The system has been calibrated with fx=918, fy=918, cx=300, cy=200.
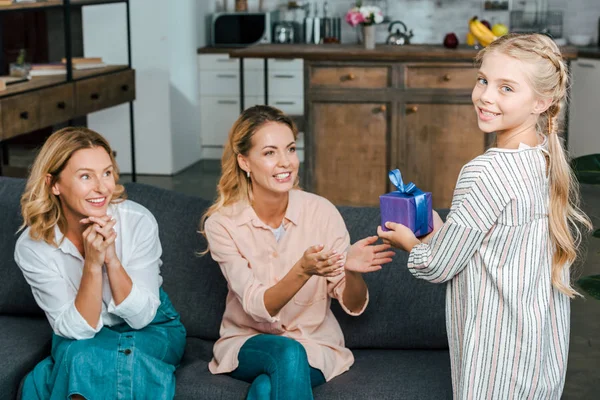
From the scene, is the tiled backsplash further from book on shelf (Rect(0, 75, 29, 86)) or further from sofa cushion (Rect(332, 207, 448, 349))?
sofa cushion (Rect(332, 207, 448, 349))

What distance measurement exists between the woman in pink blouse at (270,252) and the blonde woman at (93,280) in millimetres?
169

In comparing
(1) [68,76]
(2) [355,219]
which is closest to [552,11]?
(1) [68,76]

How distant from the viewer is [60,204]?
93.8 inches

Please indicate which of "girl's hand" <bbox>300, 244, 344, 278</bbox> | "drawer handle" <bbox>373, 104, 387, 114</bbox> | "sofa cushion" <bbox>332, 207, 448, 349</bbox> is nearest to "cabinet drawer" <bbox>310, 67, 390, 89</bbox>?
"drawer handle" <bbox>373, 104, 387, 114</bbox>

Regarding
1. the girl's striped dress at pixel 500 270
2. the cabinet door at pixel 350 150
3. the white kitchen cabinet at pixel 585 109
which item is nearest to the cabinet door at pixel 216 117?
the cabinet door at pixel 350 150

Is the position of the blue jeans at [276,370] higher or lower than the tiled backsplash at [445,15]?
lower

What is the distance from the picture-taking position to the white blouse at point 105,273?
226cm

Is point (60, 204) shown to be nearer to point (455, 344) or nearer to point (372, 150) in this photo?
point (455, 344)

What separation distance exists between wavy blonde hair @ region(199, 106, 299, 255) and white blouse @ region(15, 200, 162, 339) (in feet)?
0.55

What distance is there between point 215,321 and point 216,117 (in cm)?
485

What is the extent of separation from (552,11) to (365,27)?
2330 millimetres

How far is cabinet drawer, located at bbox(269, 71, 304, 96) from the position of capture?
23.2 ft

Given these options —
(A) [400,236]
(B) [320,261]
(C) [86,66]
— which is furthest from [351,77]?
(A) [400,236]

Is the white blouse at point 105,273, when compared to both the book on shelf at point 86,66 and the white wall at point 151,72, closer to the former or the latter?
the book on shelf at point 86,66
